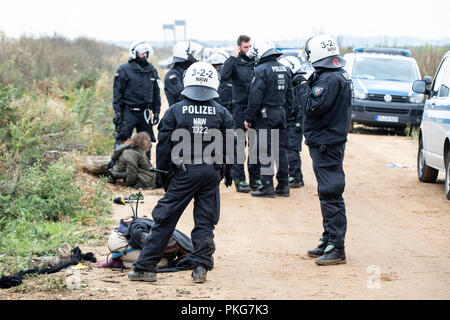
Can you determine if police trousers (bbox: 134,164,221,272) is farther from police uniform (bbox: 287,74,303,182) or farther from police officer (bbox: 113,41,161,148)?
police officer (bbox: 113,41,161,148)

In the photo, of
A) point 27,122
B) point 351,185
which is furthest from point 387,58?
point 27,122

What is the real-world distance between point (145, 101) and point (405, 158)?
6780 mm

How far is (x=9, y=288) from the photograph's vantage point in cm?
642

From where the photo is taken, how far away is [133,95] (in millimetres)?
12359

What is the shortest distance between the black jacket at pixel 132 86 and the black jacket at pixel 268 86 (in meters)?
2.15

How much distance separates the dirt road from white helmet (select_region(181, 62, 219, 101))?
5.87ft

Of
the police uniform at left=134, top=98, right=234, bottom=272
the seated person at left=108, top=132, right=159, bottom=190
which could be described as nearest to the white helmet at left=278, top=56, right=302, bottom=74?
the seated person at left=108, top=132, right=159, bottom=190

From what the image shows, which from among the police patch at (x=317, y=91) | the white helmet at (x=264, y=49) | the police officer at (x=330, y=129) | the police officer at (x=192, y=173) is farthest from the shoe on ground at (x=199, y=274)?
the white helmet at (x=264, y=49)

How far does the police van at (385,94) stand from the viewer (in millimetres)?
19672

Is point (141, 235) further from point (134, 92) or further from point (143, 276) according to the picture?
point (134, 92)

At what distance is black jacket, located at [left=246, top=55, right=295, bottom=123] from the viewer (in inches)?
437

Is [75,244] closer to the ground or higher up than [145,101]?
closer to the ground
